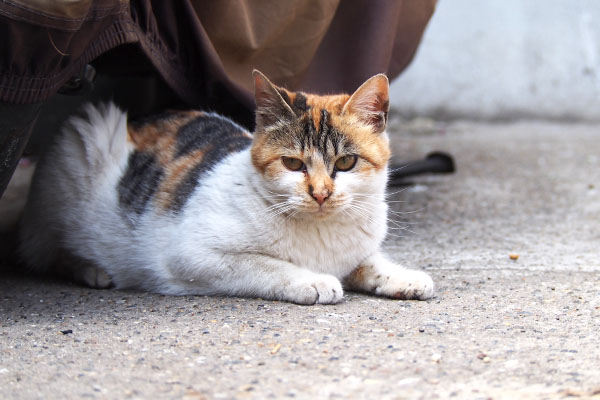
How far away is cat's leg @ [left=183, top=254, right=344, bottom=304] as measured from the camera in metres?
2.71

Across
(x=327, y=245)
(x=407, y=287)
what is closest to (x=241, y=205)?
(x=327, y=245)

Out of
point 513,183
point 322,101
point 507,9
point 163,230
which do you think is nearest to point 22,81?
point 163,230

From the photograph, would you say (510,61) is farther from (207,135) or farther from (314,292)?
(314,292)

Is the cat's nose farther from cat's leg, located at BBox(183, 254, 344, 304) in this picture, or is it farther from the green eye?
cat's leg, located at BBox(183, 254, 344, 304)

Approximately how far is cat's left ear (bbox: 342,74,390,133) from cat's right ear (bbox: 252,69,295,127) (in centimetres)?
24

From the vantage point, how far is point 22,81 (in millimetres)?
2432

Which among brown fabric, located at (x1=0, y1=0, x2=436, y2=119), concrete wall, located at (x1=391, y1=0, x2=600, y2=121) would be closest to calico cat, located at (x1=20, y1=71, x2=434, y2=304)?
brown fabric, located at (x1=0, y1=0, x2=436, y2=119)

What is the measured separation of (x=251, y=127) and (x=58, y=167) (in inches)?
42.8

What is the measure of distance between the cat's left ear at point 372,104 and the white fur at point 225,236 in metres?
0.22

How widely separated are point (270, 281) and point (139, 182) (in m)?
0.88

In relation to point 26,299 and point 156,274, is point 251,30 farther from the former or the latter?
point 26,299

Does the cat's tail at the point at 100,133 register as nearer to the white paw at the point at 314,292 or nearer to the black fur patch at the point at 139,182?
the black fur patch at the point at 139,182

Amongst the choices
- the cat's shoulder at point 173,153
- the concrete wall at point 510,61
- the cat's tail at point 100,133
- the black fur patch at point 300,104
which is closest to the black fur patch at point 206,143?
the cat's shoulder at point 173,153

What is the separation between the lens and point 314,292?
2697 millimetres
